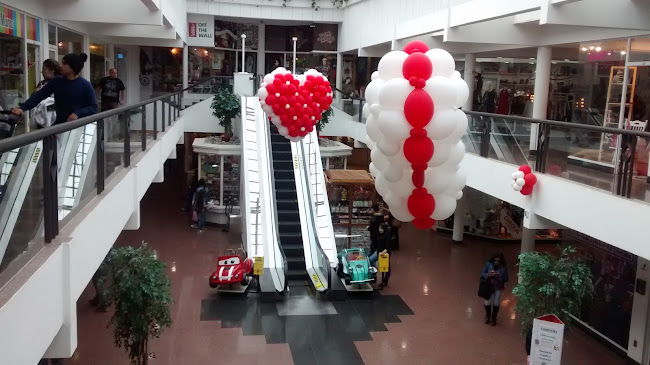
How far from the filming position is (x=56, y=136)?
164 inches

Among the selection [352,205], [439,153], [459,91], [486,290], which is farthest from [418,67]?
[352,205]

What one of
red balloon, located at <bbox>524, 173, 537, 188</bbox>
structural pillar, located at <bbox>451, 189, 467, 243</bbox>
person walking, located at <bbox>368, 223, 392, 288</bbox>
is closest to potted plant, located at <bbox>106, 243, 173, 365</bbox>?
red balloon, located at <bbox>524, 173, 537, 188</bbox>

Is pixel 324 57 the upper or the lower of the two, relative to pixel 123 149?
upper

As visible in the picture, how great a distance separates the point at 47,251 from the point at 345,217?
44.4 ft

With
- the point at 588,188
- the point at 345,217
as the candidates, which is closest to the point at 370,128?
the point at 588,188

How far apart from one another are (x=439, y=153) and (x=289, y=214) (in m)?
10.9

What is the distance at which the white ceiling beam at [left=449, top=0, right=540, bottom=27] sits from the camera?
10.3 m

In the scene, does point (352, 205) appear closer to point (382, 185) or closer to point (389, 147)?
point (382, 185)

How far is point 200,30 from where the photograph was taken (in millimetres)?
24875

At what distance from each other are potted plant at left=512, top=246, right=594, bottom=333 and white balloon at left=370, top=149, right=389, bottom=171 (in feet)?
15.0

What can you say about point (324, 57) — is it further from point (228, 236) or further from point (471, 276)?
point (471, 276)

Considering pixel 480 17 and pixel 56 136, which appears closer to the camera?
pixel 56 136

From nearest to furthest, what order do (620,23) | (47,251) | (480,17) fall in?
(47,251) → (620,23) → (480,17)

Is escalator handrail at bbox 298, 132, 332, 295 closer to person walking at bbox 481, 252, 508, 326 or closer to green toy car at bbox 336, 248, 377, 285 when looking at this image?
green toy car at bbox 336, 248, 377, 285
